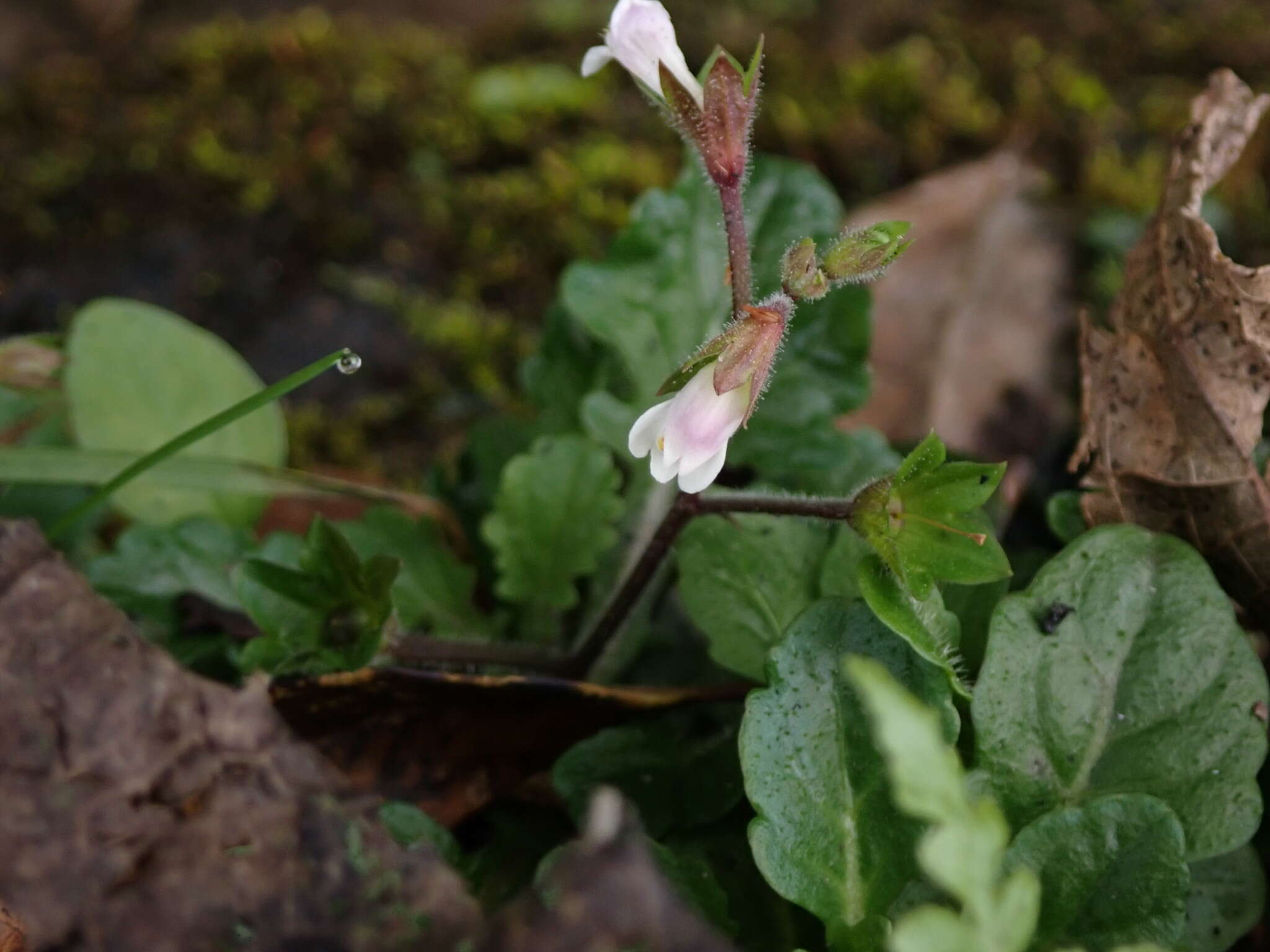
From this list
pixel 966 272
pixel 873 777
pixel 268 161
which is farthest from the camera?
pixel 268 161

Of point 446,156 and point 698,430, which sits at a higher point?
point 446,156

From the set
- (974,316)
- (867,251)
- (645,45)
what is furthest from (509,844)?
(974,316)

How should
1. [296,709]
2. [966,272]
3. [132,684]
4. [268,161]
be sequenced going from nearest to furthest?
[132,684] → [296,709] → [966,272] → [268,161]

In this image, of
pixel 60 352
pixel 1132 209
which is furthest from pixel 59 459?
pixel 1132 209

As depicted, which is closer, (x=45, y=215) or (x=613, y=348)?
(x=613, y=348)

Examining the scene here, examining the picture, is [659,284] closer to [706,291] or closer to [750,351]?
[706,291]

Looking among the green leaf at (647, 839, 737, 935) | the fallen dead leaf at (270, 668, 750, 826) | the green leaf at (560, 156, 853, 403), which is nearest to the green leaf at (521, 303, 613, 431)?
the green leaf at (560, 156, 853, 403)

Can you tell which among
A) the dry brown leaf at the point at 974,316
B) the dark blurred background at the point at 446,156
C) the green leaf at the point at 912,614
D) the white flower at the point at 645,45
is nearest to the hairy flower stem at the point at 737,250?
the white flower at the point at 645,45

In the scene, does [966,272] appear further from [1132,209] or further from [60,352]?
[60,352]
